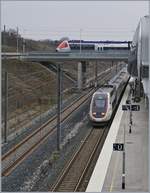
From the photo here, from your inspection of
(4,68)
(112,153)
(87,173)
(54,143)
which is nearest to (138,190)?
(87,173)

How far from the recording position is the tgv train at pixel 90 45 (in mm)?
64688

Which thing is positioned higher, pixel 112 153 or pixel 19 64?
pixel 19 64

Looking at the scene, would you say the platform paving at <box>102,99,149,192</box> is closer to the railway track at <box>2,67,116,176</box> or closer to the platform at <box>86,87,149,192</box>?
the platform at <box>86,87,149,192</box>

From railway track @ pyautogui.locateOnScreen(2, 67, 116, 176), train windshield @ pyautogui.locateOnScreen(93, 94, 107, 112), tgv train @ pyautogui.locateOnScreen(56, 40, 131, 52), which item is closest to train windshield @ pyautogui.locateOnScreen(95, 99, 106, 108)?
train windshield @ pyautogui.locateOnScreen(93, 94, 107, 112)

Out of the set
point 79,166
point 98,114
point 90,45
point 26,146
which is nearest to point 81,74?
point 90,45

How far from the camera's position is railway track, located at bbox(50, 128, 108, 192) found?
18.1 meters

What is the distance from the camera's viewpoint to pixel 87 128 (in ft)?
106

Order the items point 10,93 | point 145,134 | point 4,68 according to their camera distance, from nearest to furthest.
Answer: point 145,134, point 10,93, point 4,68

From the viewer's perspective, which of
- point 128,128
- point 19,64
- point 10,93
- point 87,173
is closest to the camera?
point 87,173

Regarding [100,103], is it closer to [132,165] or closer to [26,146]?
[26,146]

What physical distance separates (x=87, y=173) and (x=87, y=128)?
481 inches

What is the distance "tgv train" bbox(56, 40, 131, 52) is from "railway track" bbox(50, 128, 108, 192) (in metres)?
36.1

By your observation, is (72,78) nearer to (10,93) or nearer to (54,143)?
(10,93)

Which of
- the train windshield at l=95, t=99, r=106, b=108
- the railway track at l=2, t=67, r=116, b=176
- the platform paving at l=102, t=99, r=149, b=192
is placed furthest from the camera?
the train windshield at l=95, t=99, r=106, b=108
